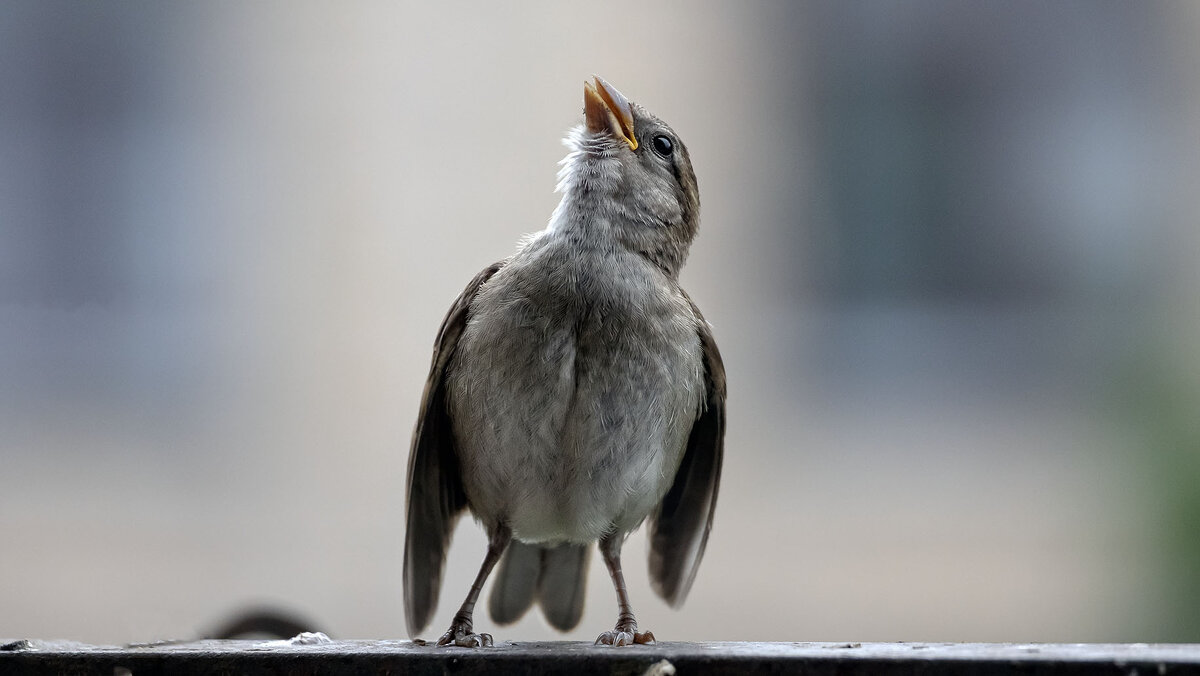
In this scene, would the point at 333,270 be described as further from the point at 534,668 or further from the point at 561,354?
the point at 534,668

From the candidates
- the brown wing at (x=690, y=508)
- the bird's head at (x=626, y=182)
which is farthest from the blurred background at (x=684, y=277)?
the bird's head at (x=626, y=182)

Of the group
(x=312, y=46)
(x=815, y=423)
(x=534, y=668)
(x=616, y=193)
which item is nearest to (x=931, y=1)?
(x=815, y=423)

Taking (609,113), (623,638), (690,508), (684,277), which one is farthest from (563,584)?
(684,277)

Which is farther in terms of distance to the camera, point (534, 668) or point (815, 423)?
point (815, 423)

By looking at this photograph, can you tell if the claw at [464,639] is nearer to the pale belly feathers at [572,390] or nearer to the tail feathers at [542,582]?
the pale belly feathers at [572,390]

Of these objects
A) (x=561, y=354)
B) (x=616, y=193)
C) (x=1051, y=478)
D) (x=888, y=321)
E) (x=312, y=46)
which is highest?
(x=312, y=46)

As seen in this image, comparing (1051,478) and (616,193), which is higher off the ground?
(616,193)

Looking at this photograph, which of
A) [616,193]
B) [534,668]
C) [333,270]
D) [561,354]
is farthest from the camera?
[333,270]
